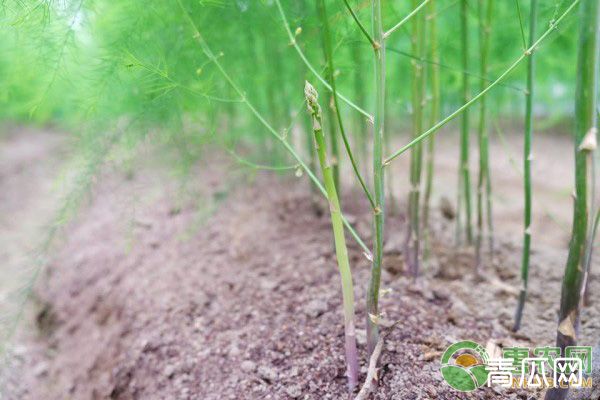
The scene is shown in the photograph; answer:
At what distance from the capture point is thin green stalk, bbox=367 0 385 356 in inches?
28.8

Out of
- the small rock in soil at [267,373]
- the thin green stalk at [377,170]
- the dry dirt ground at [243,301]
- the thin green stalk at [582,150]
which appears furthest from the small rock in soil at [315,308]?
the thin green stalk at [582,150]

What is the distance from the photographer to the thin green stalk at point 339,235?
72cm

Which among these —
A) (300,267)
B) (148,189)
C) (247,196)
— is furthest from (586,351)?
(148,189)

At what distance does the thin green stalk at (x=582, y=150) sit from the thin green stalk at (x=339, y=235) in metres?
0.32

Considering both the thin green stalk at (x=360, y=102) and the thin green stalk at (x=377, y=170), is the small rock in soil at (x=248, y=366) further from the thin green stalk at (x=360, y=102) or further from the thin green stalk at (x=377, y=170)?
the thin green stalk at (x=360, y=102)

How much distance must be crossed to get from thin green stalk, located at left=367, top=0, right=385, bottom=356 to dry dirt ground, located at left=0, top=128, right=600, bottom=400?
0.50 feet

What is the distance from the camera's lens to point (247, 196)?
1.97 metres

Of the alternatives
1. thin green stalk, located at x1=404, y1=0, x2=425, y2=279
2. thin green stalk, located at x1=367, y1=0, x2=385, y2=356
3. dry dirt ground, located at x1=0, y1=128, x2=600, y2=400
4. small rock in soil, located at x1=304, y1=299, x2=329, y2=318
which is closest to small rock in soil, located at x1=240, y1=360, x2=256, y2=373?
dry dirt ground, located at x1=0, y1=128, x2=600, y2=400

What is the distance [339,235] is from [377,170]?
4.8 inches

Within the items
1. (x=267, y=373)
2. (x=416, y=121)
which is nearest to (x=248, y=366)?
(x=267, y=373)

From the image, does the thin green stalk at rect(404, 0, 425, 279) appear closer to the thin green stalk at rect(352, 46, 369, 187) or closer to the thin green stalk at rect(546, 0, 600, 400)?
the thin green stalk at rect(352, 46, 369, 187)

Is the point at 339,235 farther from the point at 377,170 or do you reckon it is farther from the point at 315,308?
the point at 315,308

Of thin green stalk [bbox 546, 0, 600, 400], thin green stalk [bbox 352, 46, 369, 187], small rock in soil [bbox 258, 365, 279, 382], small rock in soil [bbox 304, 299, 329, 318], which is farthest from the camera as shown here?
thin green stalk [bbox 352, 46, 369, 187]

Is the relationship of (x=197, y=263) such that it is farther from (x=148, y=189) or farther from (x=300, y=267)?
(x=148, y=189)
